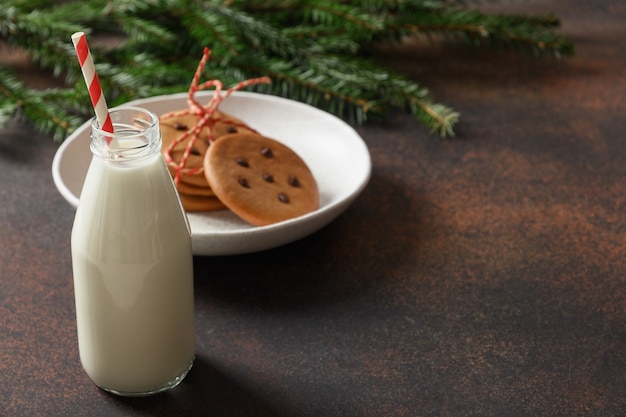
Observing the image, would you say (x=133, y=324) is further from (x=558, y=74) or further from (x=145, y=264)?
(x=558, y=74)

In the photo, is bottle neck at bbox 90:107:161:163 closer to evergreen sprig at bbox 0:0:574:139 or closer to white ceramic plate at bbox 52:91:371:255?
white ceramic plate at bbox 52:91:371:255

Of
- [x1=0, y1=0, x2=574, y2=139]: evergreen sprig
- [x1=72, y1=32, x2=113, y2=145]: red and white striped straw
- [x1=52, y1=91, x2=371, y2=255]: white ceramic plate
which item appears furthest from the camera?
[x1=0, y1=0, x2=574, y2=139]: evergreen sprig

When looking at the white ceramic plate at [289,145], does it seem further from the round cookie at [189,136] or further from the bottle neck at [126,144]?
the bottle neck at [126,144]

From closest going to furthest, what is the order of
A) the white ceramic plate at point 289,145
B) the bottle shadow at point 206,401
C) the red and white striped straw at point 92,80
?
the red and white striped straw at point 92,80 < the bottle shadow at point 206,401 < the white ceramic plate at point 289,145

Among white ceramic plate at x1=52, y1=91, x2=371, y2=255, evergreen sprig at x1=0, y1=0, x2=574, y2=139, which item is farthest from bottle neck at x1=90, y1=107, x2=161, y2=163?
evergreen sprig at x1=0, y1=0, x2=574, y2=139

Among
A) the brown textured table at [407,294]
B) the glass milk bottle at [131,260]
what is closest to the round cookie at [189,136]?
the brown textured table at [407,294]

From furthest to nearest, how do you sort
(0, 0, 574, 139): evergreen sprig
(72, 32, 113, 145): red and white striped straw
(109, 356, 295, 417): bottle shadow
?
(0, 0, 574, 139): evergreen sprig, (109, 356, 295, 417): bottle shadow, (72, 32, 113, 145): red and white striped straw

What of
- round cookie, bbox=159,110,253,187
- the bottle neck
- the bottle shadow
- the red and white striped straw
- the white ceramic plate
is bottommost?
the bottle shadow
